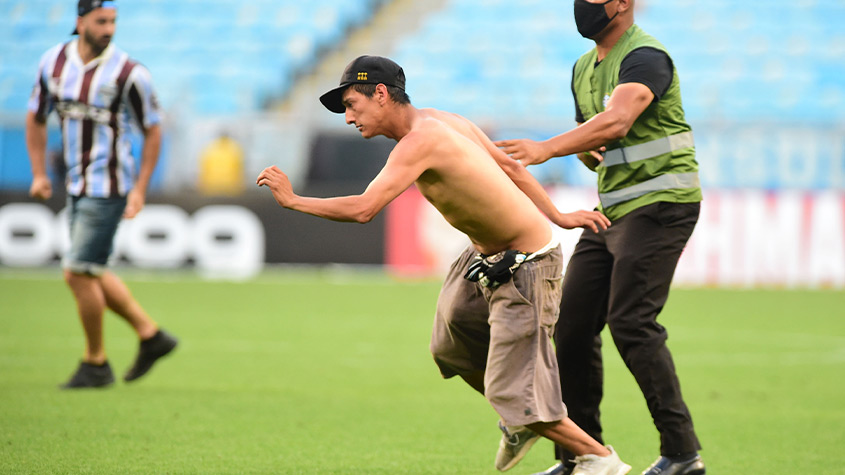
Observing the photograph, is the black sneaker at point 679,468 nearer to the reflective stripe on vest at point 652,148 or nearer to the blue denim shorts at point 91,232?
the reflective stripe on vest at point 652,148

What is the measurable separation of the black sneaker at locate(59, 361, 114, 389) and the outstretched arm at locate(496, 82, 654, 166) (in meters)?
3.72

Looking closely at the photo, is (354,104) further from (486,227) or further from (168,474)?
(168,474)

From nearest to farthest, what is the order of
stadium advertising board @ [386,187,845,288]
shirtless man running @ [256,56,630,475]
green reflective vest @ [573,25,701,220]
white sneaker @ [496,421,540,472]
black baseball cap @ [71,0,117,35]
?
shirtless man running @ [256,56,630,475]
white sneaker @ [496,421,540,472]
green reflective vest @ [573,25,701,220]
black baseball cap @ [71,0,117,35]
stadium advertising board @ [386,187,845,288]

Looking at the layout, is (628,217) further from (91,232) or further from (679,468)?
(91,232)

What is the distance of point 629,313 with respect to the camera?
5059 mm

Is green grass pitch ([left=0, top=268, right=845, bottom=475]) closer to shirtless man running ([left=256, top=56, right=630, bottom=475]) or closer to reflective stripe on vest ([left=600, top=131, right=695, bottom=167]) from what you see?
shirtless man running ([left=256, top=56, right=630, bottom=475])

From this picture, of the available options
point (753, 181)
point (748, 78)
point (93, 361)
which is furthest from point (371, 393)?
point (748, 78)

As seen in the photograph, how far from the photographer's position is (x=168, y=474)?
5.02 meters

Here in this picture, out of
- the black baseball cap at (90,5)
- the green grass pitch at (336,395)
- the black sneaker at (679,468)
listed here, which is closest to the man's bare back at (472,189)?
the black sneaker at (679,468)

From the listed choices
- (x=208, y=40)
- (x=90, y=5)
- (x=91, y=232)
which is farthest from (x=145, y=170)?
(x=208, y=40)

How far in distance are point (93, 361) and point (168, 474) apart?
261 centimetres

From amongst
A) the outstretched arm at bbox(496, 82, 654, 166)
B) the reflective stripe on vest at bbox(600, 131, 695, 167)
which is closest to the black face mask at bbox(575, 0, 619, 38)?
the outstretched arm at bbox(496, 82, 654, 166)

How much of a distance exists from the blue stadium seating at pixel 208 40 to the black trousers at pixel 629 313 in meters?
15.3

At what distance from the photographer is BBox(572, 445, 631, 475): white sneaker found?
15.7ft
